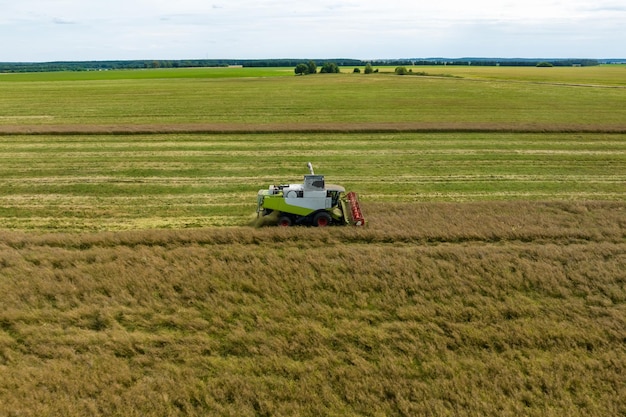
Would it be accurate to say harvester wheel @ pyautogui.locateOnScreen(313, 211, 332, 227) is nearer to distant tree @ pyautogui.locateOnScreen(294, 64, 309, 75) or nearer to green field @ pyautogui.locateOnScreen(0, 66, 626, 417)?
green field @ pyautogui.locateOnScreen(0, 66, 626, 417)

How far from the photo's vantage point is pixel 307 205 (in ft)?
44.8

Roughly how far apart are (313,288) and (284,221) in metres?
3.59

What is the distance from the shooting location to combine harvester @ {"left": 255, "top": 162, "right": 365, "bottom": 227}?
13.6m

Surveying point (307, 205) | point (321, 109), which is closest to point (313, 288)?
point (307, 205)

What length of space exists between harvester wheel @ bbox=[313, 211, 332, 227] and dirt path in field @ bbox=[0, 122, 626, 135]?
14.6 metres

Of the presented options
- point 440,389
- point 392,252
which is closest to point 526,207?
point 392,252

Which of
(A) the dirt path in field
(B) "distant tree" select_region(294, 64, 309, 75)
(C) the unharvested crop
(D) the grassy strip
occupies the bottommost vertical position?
(C) the unharvested crop

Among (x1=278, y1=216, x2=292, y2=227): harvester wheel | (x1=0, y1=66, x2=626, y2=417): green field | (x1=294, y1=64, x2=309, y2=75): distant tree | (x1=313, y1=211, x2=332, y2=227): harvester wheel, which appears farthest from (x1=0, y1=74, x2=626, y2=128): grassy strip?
(x1=294, y1=64, x2=309, y2=75): distant tree

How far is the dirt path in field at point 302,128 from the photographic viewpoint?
27484 mm

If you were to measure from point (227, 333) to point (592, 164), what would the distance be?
65.5 feet

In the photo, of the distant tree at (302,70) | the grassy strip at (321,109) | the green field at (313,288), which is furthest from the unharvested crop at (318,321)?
the distant tree at (302,70)

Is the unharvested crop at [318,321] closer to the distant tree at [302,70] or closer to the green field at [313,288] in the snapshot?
the green field at [313,288]

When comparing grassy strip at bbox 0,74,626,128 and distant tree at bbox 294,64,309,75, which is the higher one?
distant tree at bbox 294,64,309,75

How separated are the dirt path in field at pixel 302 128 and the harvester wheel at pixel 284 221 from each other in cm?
1460
